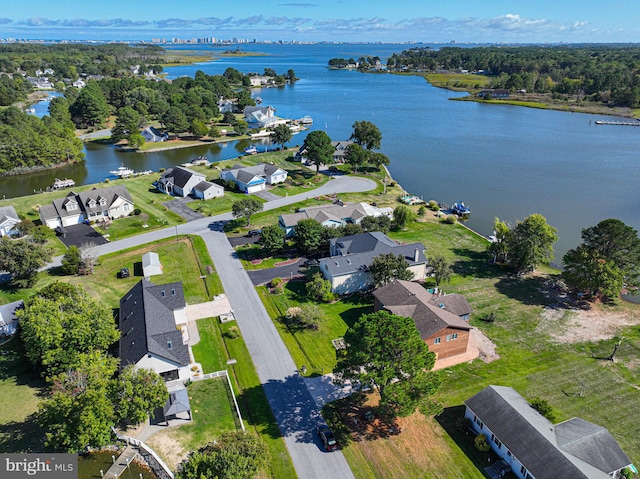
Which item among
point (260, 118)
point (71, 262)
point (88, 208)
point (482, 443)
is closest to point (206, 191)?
point (88, 208)

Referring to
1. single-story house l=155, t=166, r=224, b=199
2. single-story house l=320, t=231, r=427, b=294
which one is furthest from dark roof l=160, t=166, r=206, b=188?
single-story house l=320, t=231, r=427, b=294

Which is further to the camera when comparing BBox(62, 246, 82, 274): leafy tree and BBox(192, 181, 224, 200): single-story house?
BBox(192, 181, 224, 200): single-story house

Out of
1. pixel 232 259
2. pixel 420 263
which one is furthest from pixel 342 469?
Result: pixel 232 259

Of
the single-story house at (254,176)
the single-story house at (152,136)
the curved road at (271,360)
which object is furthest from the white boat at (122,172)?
the curved road at (271,360)

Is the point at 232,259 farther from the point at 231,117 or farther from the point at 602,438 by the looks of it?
the point at 231,117

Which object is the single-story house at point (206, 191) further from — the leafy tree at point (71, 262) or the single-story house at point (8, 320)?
the single-story house at point (8, 320)

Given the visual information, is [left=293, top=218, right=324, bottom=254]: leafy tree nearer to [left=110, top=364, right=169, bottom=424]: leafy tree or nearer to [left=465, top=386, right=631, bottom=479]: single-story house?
[left=110, top=364, right=169, bottom=424]: leafy tree

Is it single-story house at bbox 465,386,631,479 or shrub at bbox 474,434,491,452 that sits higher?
single-story house at bbox 465,386,631,479
